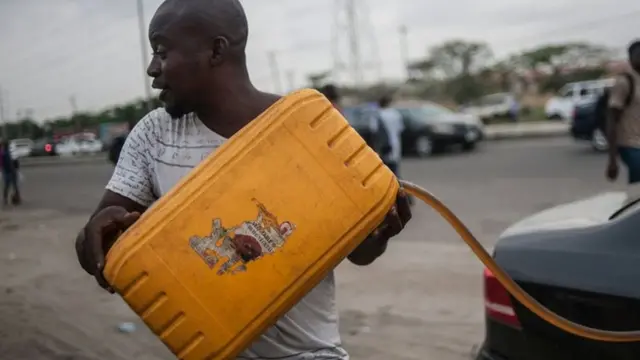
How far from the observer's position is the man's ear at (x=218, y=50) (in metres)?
1.65

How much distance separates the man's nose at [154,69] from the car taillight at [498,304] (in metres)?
1.47

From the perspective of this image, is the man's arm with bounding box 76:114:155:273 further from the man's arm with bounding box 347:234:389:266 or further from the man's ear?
the man's arm with bounding box 347:234:389:266

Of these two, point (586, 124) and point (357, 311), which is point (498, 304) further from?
point (586, 124)

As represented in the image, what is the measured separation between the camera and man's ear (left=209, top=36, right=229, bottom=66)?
5.40ft

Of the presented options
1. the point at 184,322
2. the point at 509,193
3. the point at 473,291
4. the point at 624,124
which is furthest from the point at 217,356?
the point at 509,193

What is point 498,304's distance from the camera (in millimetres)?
2775

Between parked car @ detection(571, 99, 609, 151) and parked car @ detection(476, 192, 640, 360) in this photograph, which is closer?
parked car @ detection(476, 192, 640, 360)

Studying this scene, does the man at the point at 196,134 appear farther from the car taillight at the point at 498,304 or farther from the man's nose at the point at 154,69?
the car taillight at the point at 498,304

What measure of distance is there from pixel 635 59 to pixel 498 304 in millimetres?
3286

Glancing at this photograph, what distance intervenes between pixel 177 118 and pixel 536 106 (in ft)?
140

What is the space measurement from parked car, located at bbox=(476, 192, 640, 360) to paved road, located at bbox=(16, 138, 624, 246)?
472 cm

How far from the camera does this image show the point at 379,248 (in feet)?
5.74

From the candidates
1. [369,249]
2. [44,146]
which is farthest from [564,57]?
[369,249]

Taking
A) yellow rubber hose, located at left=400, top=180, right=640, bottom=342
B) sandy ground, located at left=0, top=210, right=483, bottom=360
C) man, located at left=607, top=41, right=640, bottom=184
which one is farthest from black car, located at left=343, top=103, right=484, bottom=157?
yellow rubber hose, located at left=400, top=180, right=640, bottom=342
